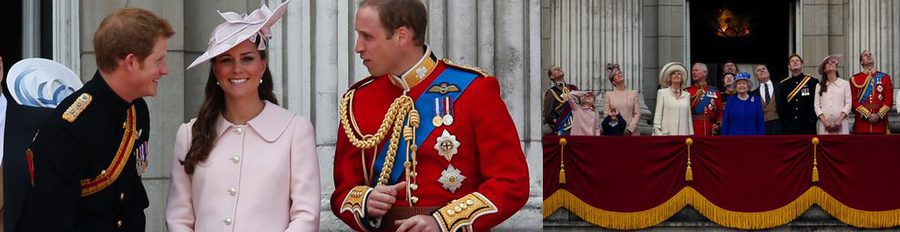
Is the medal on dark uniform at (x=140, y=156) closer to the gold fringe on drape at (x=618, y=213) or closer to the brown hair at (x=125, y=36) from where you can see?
the brown hair at (x=125, y=36)

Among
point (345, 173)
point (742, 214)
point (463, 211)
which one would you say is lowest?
point (742, 214)

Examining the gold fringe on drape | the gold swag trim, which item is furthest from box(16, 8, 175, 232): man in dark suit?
the gold swag trim

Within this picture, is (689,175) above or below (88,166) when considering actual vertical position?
below

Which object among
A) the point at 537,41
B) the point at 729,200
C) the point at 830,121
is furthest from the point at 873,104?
the point at 537,41

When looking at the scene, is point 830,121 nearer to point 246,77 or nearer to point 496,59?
point 496,59

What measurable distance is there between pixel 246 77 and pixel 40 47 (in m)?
3.38

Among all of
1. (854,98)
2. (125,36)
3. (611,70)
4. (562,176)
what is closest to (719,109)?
(854,98)

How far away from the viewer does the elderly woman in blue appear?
17.7 meters

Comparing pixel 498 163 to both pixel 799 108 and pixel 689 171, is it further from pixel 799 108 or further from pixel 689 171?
pixel 799 108

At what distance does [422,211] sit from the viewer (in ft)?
20.5

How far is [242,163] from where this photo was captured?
643 cm

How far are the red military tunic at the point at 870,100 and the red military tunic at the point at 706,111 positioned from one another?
1.39 metres

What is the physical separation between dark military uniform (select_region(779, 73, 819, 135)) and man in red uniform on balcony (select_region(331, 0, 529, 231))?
1236cm

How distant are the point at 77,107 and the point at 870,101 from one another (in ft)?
44.6
